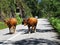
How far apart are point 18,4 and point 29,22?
5036 cm

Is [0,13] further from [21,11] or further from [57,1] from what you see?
[21,11]

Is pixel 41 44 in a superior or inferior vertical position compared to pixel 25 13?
superior

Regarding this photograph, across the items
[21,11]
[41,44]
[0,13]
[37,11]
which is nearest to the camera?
[41,44]

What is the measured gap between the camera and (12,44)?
50.2ft

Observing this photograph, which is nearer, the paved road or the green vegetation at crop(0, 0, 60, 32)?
the paved road

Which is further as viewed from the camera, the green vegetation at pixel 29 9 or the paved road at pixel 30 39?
the green vegetation at pixel 29 9

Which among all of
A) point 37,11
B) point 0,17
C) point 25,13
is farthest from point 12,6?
point 37,11

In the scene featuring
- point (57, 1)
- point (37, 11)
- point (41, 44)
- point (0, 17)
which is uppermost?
point (57, 1)

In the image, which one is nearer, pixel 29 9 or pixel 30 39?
pixel 30 39

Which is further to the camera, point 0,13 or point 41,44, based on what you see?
point 0,13

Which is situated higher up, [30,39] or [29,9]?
[30,39]

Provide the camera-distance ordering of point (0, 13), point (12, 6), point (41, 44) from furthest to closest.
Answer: point (12, 6)
point (0, 13)
point (41, 44)

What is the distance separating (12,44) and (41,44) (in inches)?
70.9

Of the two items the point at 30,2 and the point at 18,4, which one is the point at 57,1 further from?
the point at 30,2
